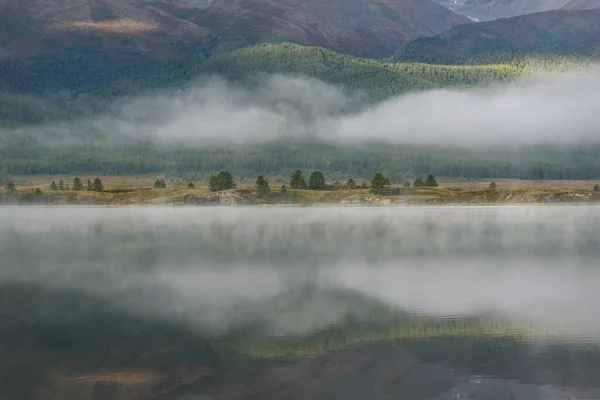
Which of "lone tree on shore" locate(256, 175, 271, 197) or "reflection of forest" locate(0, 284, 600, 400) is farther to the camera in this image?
"lone tree on shore" locate(256, 175, 271, 197)

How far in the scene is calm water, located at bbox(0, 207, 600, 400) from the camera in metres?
27.1

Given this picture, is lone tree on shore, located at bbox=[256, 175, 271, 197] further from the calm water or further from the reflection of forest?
the reflection of forest

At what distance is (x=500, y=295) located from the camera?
44.6 meters

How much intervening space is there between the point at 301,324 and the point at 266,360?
22.2 feet

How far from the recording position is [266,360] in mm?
30078

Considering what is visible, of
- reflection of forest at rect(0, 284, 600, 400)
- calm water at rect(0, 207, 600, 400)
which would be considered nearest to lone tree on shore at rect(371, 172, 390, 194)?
calm water at rect(0, 207, 600, 400)

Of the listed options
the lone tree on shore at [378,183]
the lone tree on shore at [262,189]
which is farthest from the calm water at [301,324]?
the lone tree on shore at [262,189]

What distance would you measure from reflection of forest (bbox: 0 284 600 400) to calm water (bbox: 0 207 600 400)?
8 cm

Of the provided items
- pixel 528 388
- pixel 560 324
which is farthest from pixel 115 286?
pixel 528 388

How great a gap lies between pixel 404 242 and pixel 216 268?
87.8 ft

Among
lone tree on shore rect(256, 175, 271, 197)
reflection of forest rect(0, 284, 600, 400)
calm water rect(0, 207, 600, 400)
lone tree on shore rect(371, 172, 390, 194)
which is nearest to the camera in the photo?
reflection of forest rect(0, 284, 600, 400)

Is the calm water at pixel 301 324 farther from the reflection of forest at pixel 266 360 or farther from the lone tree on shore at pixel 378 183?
the lone tree on shore at pixel 378 183

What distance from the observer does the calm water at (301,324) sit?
89.0ft

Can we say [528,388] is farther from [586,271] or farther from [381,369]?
[586,271]
